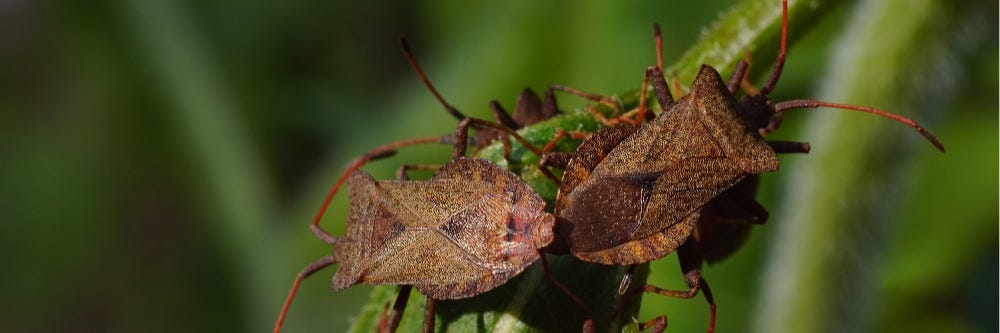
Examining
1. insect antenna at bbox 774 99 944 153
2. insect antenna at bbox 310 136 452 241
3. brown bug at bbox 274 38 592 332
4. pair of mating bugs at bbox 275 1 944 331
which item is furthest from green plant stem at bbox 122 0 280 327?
insect antenna at bbox 774 99 944 153

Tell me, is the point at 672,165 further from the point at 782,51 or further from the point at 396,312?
the point at 396,312

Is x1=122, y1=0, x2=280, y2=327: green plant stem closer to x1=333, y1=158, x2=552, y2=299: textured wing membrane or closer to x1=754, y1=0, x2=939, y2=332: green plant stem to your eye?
x1=333, y1=158, x2=552, y2=299: textured wing membrane

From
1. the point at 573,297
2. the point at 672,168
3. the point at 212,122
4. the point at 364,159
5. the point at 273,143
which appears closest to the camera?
the point at 573,297

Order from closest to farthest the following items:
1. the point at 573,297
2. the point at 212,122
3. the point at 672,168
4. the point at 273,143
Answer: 1. the point at 573,297
2. the point at 672,168
3. the point at 212,122
4. the point at 273,143

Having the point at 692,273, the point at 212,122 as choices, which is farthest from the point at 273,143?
the point at 692,273

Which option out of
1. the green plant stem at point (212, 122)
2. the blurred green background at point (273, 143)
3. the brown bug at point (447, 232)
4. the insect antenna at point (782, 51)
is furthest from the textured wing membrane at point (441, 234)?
the green plant stem at point (212, 122)

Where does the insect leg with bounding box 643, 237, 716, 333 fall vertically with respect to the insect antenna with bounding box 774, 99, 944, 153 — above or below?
below

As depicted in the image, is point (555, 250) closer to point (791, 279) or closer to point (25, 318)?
point (791, 279)
